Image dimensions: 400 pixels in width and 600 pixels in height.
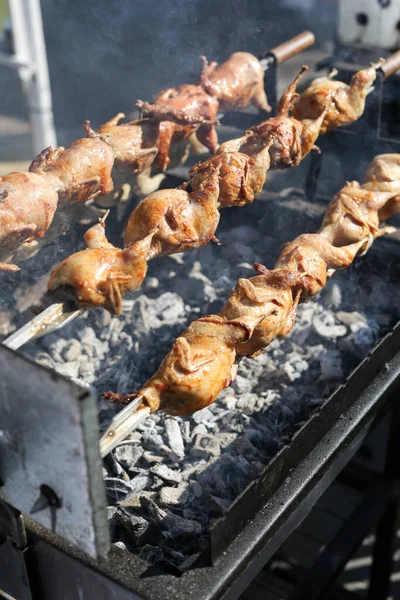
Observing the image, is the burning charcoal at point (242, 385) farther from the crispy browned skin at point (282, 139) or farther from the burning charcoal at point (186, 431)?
the crispy browned skin at point (282, 139)

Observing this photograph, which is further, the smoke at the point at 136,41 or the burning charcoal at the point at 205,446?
the smoke at the point at 136,41

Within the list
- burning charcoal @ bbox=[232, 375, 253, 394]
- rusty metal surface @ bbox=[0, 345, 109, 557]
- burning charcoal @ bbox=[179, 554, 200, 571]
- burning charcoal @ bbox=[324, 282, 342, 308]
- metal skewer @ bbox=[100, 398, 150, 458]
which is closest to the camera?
rusty metal surface @ bbox=[0, 345, 109, 557]

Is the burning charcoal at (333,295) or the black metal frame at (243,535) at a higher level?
the burning charcoal at (333,295)

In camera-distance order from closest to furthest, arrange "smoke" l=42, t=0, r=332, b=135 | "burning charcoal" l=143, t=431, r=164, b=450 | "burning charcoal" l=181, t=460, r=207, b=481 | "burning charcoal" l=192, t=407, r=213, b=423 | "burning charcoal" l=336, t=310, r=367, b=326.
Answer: "burning charcoal" l=181, t=460, r=207, b=481
"burning charcoal" l=143, t=431, r=164, b=450
"burning charcoal" l=192, t=407, r=213, b=423
"burning charcoal" l=336, t=310, r=367, b=326
"smoke" l=42, t=0, r=332, b=135

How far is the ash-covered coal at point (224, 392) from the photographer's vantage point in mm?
2266

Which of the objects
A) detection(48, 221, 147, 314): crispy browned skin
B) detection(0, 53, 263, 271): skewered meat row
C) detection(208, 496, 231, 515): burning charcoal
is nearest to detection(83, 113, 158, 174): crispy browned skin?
Result: detection(0, 53, 263, 271): skewered meat row

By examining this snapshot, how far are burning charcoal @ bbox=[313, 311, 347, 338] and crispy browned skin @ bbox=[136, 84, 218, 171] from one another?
869 mm

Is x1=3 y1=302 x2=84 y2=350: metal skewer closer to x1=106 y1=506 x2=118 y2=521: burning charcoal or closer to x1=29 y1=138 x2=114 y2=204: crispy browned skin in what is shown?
x1=106 y1=506 x2=118 y2=521: burning charcoal

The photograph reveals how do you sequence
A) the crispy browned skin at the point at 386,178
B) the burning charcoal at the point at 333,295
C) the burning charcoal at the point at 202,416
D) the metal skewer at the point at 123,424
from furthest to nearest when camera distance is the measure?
the burning charcoal at the point at 333,295, the crispy browned skin at the point at 386,178, the burning charcoal at the point at 202,416, the metal skewer at the point at 123,424

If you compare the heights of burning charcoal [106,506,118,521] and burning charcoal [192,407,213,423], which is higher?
burning charcoal [192,407,213,423]

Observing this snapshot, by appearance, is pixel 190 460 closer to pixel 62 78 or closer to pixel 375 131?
pixel 375 131

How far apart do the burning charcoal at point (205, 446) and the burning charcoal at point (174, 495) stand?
0.52 ft

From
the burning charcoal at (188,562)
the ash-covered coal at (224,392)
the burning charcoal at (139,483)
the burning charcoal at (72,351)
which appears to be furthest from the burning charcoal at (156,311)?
the burning charcoal at (188,562)

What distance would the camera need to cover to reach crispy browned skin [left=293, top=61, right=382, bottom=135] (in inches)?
129
